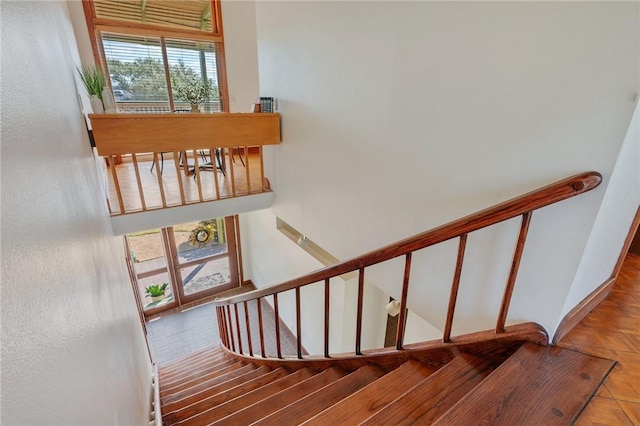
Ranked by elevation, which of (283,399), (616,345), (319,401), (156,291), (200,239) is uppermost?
(616,345)

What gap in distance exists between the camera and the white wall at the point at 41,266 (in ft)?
1.79

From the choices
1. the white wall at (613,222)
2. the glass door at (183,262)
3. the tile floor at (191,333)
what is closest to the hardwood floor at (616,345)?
the white wall at (613,222)

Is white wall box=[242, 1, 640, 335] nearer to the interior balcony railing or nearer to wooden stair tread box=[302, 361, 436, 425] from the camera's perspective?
wooden stair tread box=[302, 361, 436, 425]

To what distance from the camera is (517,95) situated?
4.41 feet

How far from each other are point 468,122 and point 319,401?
159 cm

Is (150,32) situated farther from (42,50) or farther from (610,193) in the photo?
(610,193)

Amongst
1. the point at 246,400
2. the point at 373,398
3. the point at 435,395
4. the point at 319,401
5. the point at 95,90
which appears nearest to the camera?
the point at 435,395

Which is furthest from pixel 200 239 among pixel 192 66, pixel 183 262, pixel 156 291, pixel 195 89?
pixel 192 66

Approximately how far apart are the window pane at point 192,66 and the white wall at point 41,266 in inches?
172

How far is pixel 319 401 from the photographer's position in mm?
1495

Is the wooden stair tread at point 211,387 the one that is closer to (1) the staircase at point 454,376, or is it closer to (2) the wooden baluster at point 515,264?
(1) the staircase at point 454,376

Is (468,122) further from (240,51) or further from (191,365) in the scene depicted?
(240,51)

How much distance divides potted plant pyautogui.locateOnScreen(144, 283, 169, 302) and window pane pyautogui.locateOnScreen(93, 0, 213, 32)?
4.44 meters

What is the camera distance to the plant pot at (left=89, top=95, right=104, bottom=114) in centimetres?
261
